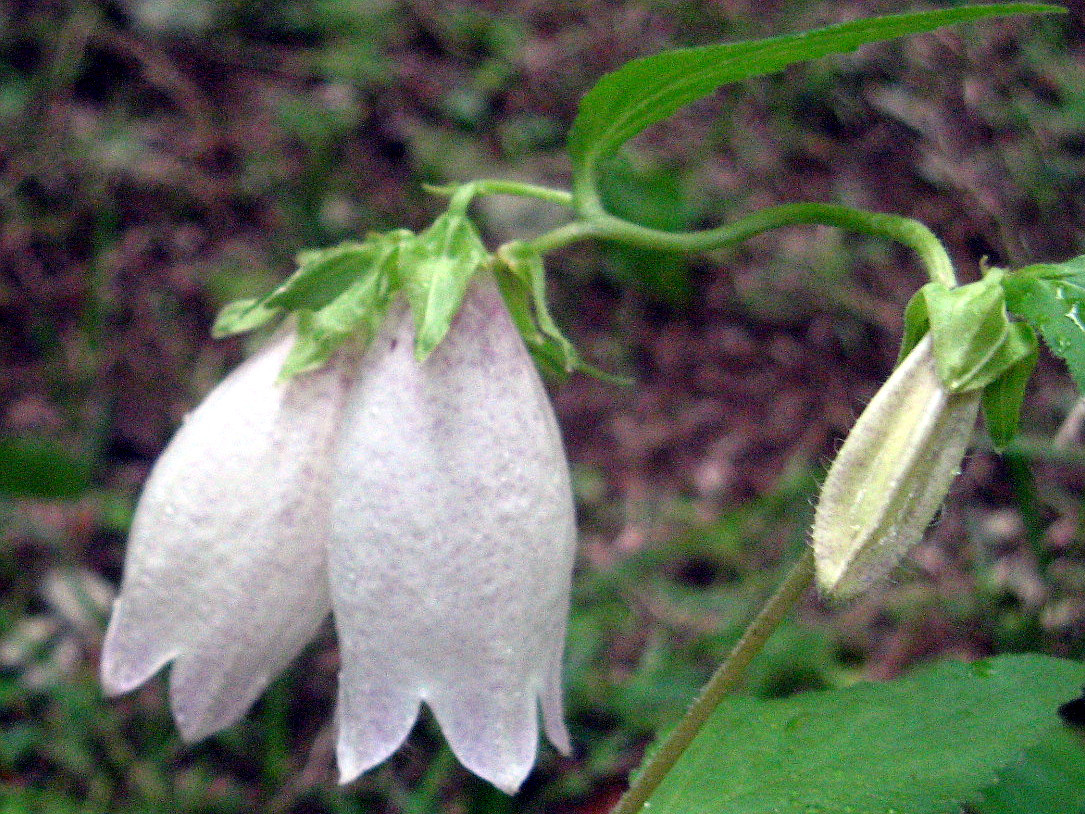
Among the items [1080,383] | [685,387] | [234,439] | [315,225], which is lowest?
[685,387]

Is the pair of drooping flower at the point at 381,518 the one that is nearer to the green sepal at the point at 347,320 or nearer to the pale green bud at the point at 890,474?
the green sepal at the point at 347,320

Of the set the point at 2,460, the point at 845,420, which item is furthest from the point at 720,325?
the point at 2,460

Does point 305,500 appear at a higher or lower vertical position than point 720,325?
higher

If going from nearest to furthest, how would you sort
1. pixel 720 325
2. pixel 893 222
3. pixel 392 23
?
pixel 893 222, pixel 720 325, pixel 392 23

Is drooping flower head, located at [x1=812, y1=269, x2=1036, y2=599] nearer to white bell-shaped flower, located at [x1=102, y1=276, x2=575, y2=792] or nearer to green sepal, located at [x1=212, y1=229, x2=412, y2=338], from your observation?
white bell-shaped flower, located at [x1=102, y1=276, x2=575, y2=792]

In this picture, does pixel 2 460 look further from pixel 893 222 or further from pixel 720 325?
pixel 720 325

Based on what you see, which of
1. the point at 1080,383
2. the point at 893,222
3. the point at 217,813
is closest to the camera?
the point at 1080,383
